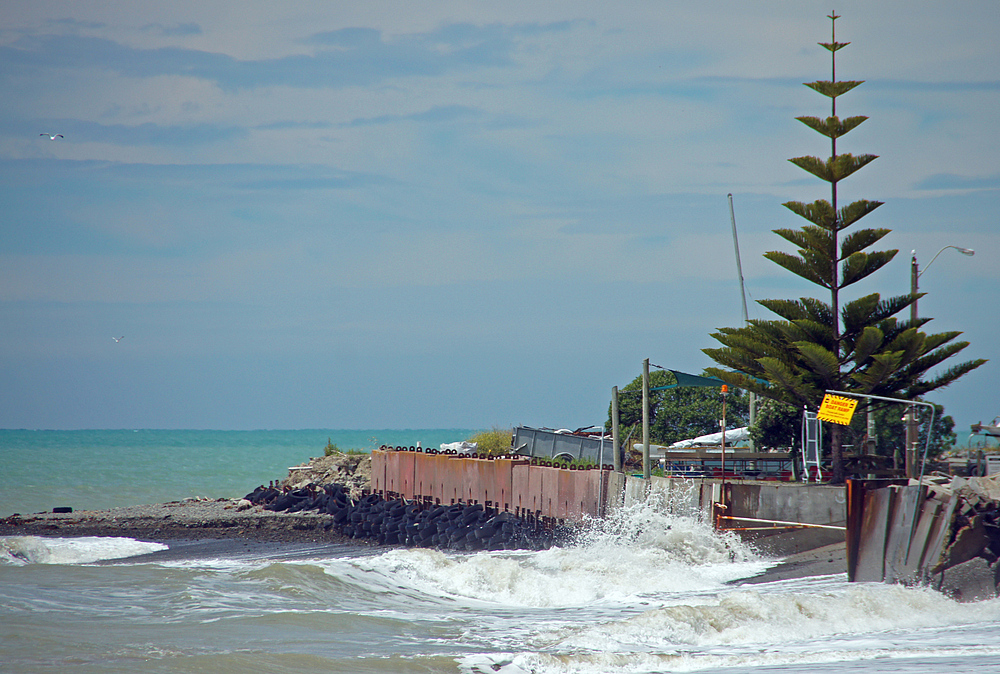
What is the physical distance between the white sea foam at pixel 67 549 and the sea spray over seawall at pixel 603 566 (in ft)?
27.1

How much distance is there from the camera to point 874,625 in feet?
37.6

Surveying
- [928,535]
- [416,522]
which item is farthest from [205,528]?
[928,535]

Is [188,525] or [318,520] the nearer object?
[318,520]

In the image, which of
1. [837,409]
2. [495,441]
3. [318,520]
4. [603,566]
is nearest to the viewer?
[603,566]

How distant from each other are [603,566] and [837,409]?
18.2ft

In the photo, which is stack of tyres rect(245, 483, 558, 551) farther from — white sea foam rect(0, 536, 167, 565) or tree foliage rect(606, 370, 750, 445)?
tree foliage rect(606, 370, 750, 445)

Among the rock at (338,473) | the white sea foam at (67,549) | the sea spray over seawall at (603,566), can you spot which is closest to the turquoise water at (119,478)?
the rock at (338,473)

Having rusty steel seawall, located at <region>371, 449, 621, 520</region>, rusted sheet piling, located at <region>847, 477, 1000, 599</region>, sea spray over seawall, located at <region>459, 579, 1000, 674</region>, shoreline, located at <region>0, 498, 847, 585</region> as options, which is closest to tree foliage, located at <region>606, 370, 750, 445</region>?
rusty steel seawall, located at <region>371, 449, 621, 520</region>

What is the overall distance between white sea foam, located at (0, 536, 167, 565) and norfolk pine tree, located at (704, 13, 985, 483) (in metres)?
14.0

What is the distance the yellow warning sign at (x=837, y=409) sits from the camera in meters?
17.4

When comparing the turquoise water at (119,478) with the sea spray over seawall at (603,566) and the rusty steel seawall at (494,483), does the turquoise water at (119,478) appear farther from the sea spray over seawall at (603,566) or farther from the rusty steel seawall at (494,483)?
the sea spray over seawall at (603,566)

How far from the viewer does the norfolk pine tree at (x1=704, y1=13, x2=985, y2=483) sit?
19141 millimetres

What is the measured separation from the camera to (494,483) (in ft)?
74.8

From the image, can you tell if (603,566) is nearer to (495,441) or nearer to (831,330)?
(831,330)
